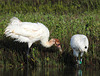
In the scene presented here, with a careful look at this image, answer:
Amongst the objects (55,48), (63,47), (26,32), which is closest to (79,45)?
(63,47)

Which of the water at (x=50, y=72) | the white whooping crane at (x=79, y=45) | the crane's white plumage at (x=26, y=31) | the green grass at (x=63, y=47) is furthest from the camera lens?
the green grass at (x=63, y=47)

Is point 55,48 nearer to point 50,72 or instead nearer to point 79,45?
point 79,45

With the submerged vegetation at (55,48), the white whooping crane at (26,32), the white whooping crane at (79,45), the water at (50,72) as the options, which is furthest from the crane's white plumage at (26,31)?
the water at (50,72)

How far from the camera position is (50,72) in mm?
9445

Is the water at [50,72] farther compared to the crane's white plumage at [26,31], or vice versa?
the crane's white plumage at [26,31]

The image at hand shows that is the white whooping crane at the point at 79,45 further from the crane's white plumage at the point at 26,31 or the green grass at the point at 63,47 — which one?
the crane's white plumage at the point at 26,31

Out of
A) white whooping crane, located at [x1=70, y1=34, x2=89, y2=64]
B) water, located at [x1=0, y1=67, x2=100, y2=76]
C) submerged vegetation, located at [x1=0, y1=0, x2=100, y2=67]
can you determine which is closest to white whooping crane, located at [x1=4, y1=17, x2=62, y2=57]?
submerged vegetation, located at [x1=0, y1=0, x2=100, y2=67]

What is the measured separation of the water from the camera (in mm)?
9141

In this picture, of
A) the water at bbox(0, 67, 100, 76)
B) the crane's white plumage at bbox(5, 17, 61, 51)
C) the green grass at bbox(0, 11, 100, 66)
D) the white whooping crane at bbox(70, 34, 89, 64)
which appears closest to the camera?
the water at bbox(0, 67, 100, 76)

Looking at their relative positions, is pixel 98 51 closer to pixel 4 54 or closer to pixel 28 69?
pixel 28 69

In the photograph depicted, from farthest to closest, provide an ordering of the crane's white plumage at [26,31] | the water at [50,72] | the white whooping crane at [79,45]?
the crane's white plumage at [26,31]
the white whooping crane at [79,45]
the water at [50,72]

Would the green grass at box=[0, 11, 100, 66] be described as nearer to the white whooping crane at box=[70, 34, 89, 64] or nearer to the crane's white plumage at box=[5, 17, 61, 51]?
the white whooping crane at box=[70, 34, 89, 64]

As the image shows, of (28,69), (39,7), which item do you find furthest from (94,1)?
(28,69)

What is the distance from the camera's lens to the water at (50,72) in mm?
9141
